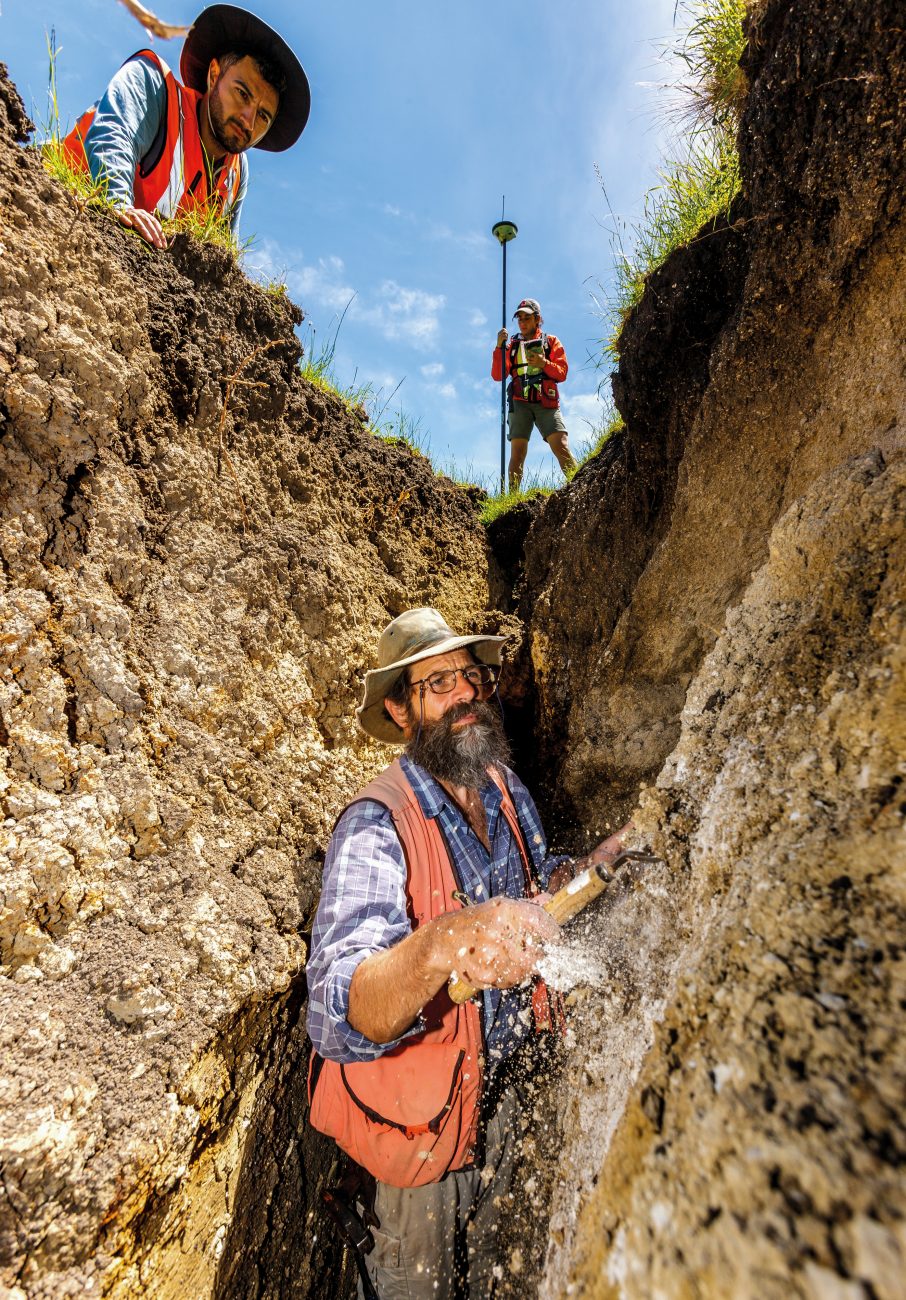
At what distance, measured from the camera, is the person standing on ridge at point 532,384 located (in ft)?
16.0

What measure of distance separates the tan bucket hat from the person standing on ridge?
2331mm

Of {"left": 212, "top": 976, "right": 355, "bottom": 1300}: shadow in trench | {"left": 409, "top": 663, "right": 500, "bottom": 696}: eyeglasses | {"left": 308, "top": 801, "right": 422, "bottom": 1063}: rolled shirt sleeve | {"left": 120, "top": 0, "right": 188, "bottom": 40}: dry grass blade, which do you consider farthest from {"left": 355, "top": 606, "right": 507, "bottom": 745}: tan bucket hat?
{"left": 120, "top": 0, "right": 188, "bottom": 40}: dry grass blade

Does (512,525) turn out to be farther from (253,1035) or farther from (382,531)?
(253,1035)

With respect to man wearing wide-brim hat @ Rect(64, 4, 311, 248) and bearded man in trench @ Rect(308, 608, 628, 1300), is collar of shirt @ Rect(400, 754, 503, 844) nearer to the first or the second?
bearded man in trench @ Rect(308, 608, 628, 1300)

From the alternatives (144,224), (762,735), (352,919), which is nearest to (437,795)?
(352,919)

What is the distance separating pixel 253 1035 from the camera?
2.04 m

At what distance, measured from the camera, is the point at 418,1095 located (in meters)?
1.81

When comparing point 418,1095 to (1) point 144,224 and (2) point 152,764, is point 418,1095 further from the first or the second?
(1) point 144,224

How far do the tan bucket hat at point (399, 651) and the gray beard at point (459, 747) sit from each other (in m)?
0.21

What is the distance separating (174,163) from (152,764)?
284cm

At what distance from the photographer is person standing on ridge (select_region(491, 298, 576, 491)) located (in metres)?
4.87

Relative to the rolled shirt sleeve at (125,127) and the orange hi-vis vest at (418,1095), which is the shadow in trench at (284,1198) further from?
the rolled shirt sleeve at (125,127)

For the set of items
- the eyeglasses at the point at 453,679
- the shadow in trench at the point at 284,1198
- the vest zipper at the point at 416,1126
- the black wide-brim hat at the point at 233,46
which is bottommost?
the shadow in trench at the point at 284,1198

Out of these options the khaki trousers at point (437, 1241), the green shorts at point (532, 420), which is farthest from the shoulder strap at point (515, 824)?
the green shorts at point (532, 420)
